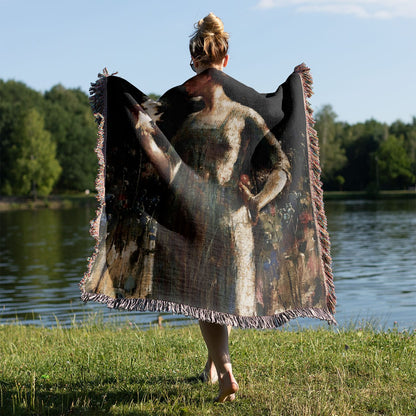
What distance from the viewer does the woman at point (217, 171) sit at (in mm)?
3920

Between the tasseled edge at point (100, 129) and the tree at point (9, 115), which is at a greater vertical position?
the tree at point (9, 115)

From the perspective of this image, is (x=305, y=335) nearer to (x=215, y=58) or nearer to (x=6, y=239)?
(x=215, y=58)

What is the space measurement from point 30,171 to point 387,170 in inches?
1931

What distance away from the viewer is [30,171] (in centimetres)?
6197

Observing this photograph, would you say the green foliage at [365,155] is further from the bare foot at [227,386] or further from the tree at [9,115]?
the bare foot at [227,386]

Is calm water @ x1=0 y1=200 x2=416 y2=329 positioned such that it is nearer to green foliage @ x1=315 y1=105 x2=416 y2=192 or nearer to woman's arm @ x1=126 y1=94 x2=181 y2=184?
woman's arm @ x1=126 y1=94 x2=181 y2=184

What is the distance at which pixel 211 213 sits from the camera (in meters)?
3.96

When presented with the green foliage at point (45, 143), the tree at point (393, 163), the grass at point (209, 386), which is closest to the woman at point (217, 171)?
the grass at point (209, 386)

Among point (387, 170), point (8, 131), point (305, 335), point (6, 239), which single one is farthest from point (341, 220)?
point (387, 170)

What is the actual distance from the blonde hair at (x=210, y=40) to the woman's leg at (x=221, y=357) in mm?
1616

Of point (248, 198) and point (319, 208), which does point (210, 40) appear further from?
point (319, 208)

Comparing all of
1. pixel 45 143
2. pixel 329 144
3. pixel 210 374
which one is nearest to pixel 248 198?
pixel 210 374

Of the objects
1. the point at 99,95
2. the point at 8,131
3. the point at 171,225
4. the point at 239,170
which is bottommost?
the point at 171,225

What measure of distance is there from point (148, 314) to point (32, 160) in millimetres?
53369
